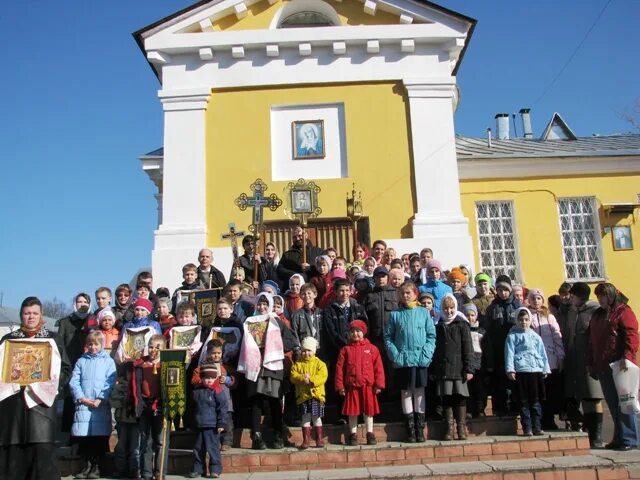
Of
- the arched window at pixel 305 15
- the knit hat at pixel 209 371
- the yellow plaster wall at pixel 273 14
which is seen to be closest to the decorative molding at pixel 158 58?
the yellow plaster wall at pixel 273 14

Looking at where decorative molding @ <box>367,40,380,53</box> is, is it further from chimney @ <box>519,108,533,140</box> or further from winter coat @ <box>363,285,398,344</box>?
chimney @ <box>519,108,533,140</box>

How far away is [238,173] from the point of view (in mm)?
12406

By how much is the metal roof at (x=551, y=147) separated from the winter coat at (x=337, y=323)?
804 centimetres

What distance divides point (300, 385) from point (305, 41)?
7.90 meters

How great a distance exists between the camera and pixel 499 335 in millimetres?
7484

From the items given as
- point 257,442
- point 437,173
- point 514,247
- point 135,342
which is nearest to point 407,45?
point 437,173

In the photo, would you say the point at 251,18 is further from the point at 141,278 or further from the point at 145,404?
the point at 145,404

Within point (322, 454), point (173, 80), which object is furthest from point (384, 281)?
point (173, 80)

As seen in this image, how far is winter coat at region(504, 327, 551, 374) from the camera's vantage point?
7055 millimetres

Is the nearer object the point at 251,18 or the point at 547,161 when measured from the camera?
the point at 251,18

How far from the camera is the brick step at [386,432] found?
7.01m

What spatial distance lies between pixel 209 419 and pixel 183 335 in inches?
48.4

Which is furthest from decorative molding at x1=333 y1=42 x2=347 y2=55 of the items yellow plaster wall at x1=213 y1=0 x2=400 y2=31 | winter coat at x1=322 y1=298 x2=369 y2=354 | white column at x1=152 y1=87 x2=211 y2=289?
winter coat at x1=322 y1=298 x2=369 y2=354

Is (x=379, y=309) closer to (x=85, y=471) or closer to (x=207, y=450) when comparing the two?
(x=207, y=450)
